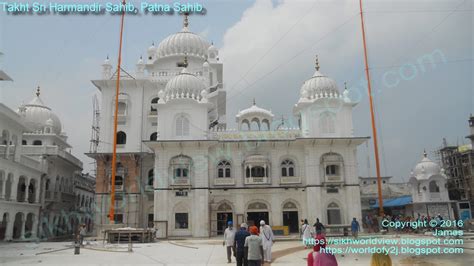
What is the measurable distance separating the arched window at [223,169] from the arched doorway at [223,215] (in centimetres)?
234

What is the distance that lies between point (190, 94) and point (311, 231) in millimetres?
17415

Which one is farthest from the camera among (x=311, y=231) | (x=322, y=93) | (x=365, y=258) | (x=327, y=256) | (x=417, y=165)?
(x=417, y=165)

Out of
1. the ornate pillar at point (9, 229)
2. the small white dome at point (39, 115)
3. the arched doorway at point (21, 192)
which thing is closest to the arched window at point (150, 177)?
the arched doorway at point (21, 192)

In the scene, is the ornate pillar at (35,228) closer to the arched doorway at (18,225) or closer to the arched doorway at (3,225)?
the arched doorway at (18,225)

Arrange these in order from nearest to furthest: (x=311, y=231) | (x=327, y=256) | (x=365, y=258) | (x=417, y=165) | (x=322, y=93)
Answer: (x=327, y=256) → (x=365, y=258) → (x=311, y=231) → (x=322, y=93) → (x=417, y=165)

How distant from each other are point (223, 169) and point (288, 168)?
553 cm

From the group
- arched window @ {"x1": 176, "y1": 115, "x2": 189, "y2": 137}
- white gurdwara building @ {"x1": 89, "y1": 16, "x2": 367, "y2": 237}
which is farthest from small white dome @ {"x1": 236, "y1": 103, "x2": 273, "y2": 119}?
arched window @ {"x1": 176, "y1": 115, "x2": 189, "y2": 137}

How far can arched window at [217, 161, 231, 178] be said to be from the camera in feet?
109

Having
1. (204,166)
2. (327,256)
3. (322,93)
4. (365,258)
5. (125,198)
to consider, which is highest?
(322,93)

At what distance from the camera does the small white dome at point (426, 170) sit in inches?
1523

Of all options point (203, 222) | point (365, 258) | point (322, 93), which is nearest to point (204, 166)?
point (203, 222)

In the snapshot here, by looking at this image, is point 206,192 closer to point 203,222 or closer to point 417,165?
point 203,222

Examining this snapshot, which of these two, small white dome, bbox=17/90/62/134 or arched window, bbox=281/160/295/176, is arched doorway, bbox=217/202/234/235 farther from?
small white dome, bbox=17/90/62/134

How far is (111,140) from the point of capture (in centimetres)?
3538
